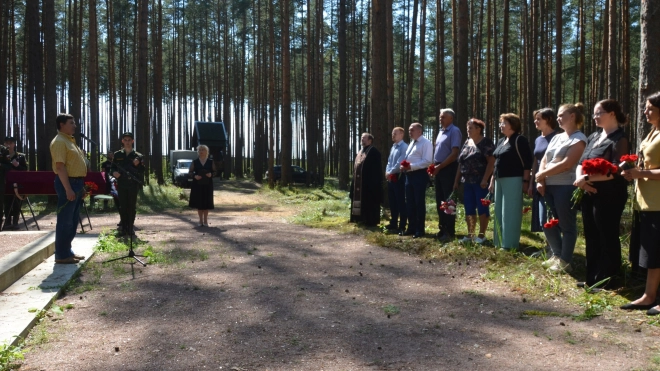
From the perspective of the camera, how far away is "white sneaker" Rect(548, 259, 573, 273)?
6621 mm

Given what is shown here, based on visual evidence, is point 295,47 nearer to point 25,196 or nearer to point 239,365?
point 25,196

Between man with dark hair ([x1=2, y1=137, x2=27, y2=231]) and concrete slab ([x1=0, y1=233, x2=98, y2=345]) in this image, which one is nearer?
concrete slab ([x1=0, y1=233, x2=98, y2=345])

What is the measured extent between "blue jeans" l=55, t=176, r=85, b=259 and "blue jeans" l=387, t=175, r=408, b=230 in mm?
5282

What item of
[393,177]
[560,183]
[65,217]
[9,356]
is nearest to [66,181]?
[65,217]

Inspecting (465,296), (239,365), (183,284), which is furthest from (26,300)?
(465,296)

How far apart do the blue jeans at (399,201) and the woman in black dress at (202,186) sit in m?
4.05

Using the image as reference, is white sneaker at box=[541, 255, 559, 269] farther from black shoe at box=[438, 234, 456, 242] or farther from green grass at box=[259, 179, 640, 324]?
black shoe at box=[438, 234, 456, 242]

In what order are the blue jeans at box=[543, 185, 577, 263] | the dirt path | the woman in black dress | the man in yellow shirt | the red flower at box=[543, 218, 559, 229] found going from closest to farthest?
1. the dirt path
2. the red flower at box=[543, 218, 559, 229]
3. the blue jeans at box=[543, 185, 577, 263]
4. the man in yellow shirt
5. the woman in black dress

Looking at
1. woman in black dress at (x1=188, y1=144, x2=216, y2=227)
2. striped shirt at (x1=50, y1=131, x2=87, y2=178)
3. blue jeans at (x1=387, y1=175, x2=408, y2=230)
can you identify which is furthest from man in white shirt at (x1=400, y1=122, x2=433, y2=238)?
striped shirt at (x1=50, y1=131, x2=87, y2=178)

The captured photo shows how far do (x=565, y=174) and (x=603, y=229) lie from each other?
913mm

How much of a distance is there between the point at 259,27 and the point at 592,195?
3556 cm

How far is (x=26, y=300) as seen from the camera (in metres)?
5.74

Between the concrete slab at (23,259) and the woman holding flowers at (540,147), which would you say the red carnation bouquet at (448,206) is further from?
the concrete slab at (23,259)

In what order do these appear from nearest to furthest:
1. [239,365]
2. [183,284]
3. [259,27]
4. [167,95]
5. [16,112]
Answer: [239,365]
[183,284]
[16,112]
[259,27]
[167,95]
